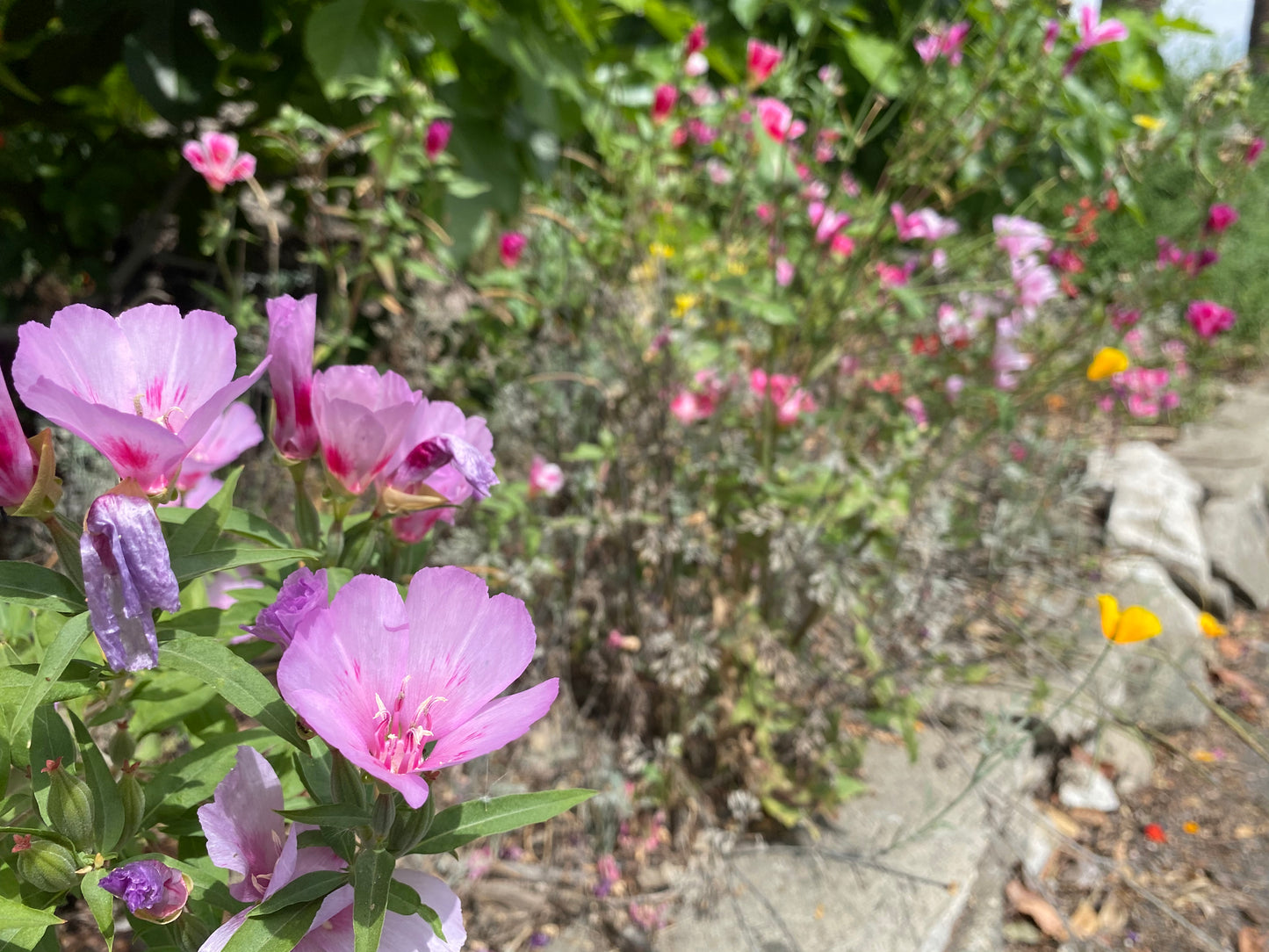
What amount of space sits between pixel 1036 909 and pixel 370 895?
2.17 metres

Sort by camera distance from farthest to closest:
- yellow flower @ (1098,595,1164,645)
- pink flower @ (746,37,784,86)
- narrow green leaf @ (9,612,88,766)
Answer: pink flower @ (746,37,784,86) < yellow flower @ (1098,595,1164,645) < narrow green leaf @ (9,612,88,766)

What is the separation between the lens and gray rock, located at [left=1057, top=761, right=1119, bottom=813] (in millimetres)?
2592

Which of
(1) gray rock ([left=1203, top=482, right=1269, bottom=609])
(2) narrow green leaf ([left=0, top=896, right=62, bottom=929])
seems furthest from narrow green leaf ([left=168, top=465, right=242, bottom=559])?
(1) gray rock ([left=1203, top=482, right=1269, bottom=609])

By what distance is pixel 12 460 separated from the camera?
0.63 metres

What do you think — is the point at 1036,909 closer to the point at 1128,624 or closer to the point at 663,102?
the point at 1128,624

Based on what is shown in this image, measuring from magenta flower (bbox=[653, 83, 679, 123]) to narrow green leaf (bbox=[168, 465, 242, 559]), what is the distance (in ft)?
5.67

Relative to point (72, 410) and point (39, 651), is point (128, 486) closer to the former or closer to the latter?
point (72, 410)

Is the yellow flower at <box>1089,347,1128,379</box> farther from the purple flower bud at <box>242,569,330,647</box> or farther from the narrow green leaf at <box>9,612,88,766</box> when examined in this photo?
the narrow green leaf at <box>9,612,88,766</box>

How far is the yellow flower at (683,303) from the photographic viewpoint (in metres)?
2.08

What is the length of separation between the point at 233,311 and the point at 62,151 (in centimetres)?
60

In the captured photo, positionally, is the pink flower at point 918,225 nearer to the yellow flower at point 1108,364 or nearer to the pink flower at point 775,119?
the pink flower at point 775,119

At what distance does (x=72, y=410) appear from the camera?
0.57 m

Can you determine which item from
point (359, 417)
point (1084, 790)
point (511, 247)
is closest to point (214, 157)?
point (511, 247)

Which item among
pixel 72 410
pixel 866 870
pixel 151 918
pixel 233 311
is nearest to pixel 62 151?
pixel 233 311
